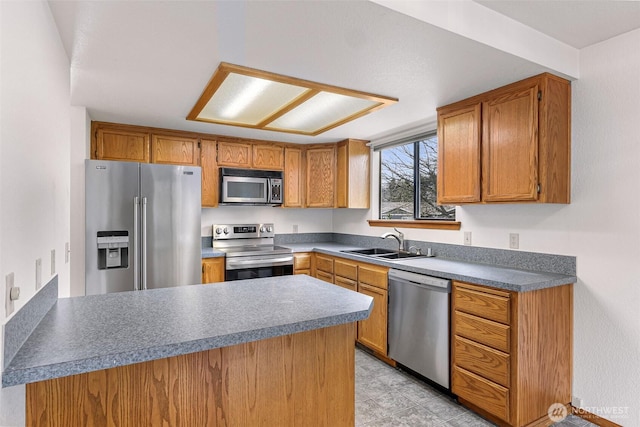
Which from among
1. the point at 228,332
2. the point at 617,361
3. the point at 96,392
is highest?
the point at 228,332

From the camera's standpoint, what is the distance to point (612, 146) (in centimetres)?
209

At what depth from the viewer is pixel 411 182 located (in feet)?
12.2

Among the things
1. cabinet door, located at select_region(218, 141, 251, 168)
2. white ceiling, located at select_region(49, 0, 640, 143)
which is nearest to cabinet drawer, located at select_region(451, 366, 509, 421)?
white ceiling, located at select_region(49, 0, 640, 143)

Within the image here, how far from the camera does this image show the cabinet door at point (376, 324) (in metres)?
3.03

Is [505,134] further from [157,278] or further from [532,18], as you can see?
[157,278]

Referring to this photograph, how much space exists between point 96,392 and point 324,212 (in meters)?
3.83

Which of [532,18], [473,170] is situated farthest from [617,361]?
→ [532,18]

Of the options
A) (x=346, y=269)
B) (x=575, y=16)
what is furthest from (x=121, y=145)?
(x=575, y=16)

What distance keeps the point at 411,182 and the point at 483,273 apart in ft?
5.04

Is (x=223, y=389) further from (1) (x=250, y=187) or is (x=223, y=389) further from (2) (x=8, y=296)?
(1) (x=250, y=187)

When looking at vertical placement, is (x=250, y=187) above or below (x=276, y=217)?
above

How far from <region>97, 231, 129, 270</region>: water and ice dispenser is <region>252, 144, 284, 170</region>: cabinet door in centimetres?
167

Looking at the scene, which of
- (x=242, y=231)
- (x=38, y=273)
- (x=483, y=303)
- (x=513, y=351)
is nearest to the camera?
(x=38, y=273)

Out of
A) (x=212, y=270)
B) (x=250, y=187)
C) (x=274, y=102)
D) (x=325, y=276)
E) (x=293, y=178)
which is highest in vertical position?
(x=274, y=102)
